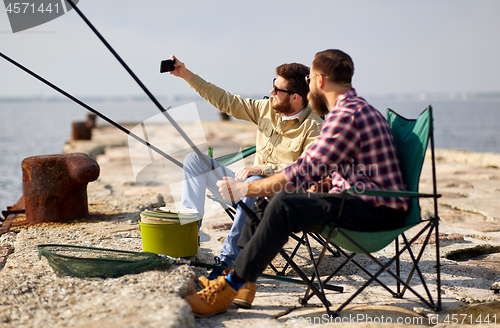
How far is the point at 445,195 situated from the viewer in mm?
5570

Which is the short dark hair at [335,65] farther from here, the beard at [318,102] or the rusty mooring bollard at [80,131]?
the rusty mooring bollard at [80,131]

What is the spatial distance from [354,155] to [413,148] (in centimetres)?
36

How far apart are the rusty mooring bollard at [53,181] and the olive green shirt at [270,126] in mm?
1339

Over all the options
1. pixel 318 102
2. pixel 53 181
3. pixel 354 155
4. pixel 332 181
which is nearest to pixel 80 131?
pixel 53 181

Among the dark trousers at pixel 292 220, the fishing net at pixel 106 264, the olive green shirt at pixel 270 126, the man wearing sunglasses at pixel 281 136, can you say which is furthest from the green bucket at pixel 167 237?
the dark trousers at pixel 292 220

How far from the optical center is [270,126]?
335 cm

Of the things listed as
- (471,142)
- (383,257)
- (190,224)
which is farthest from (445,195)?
(471,142)

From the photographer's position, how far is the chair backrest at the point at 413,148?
2342 millimetres

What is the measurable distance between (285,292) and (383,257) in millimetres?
1012

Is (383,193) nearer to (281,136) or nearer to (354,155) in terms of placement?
(354,155)

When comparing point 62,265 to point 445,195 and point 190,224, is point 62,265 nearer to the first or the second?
point 190,224

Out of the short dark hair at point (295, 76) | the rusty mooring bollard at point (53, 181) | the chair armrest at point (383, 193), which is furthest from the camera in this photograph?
the rusty mooring bollard at point (53, 181)

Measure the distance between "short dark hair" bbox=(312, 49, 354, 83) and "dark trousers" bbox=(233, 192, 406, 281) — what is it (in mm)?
632

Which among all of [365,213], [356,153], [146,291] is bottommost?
[146,291]
